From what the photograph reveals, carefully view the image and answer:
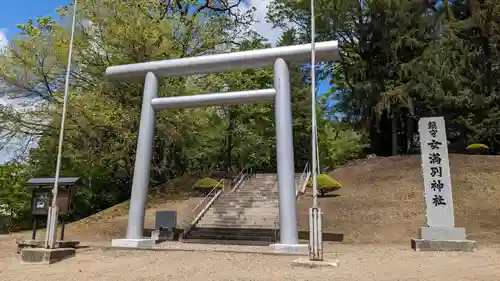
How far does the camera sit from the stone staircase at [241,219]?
1353 centimetres

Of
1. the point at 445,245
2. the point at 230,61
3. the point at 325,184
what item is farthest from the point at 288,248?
the point at 325,184

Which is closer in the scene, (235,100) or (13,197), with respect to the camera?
(235,100)

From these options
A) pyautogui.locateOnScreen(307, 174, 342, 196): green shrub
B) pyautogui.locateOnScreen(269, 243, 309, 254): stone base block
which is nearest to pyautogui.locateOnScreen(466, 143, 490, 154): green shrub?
pyautogui.locateOnScreen(307, 174, 342, 196): green shrub

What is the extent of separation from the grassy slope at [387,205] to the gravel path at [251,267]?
260 cm

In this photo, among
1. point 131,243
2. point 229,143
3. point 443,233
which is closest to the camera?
point 443,233

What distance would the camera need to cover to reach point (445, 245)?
33.8ft

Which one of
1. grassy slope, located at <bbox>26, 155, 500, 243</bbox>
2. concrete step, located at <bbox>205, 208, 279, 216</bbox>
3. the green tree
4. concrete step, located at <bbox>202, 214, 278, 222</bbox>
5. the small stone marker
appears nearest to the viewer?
the small stone marker

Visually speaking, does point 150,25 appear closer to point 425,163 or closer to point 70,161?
point 70,161

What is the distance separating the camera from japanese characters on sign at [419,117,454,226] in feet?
A: 35.4

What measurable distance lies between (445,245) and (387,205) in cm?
544

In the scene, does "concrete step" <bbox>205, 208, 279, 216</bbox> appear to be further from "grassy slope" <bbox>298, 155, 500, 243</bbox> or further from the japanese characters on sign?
the japanese characters on sign

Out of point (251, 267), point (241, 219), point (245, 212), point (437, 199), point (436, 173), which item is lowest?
point (251, 267)

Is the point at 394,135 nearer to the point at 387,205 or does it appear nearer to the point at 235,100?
the point at 387,205

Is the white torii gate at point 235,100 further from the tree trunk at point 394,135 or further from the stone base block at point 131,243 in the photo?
the tree trunk at point 394,135
